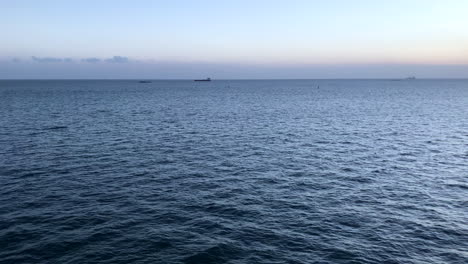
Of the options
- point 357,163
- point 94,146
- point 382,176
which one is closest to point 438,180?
point 382,176

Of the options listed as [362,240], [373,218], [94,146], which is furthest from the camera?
[94,146]

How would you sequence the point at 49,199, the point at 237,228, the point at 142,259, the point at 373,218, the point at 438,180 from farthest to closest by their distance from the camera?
the point at 438,180 < the point at 49,199 < the point at 373,218 < the point at 237,228 < the point at 142,259

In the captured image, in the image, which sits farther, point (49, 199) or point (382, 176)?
point (382, 176)

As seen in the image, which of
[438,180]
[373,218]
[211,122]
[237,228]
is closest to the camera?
[237,228]

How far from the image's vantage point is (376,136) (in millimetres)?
76438

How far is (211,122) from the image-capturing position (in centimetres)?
9612

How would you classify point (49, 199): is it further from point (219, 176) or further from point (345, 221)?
point (345, 221)

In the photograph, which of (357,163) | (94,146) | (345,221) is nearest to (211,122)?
(94,146)

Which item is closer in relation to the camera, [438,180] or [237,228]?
[237,228]

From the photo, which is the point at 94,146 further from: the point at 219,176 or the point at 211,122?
the point at 211,122

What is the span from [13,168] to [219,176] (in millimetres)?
27576

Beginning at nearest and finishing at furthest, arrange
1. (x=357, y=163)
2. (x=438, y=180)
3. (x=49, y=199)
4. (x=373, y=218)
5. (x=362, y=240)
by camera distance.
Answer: (x=362, y=240), (x=373, y=218), (x=49, y=199), (x=438, y=180), (x=357, y=163)

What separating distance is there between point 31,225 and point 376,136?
6760 cm

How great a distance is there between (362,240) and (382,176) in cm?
2024
